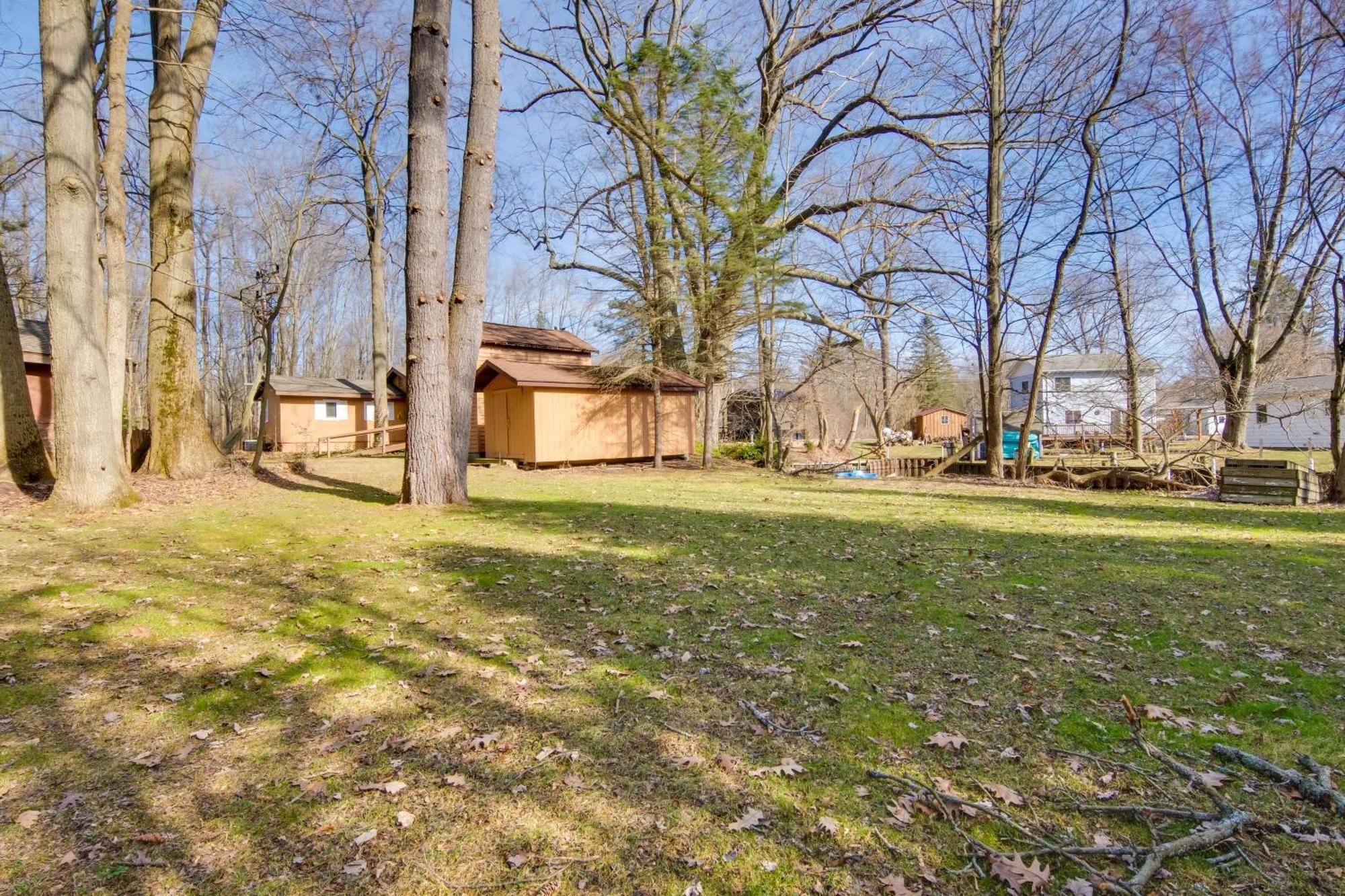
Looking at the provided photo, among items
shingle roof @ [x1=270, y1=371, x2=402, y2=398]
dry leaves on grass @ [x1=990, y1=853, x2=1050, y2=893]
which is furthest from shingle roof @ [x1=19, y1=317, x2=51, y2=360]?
dry leaves on grass @ [x1=990, y1=853, x2=1050, y2=893]

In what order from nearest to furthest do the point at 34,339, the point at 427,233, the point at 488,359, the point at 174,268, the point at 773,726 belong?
the point at 773,726
the point at 427,233
the point at 174,268
the point at 34,339
the point at 488,359

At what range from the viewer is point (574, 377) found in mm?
17875

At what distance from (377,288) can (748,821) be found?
26142mm

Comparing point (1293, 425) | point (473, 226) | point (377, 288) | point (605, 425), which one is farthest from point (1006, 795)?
point (1293, 425)

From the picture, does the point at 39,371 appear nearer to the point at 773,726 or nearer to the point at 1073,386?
the point at 773,726

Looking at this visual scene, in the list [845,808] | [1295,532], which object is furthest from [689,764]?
[1295,532]

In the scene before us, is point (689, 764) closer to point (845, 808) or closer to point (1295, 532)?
point (845, 808)

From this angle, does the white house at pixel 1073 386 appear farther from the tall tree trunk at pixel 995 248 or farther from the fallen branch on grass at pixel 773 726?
the fallen branch on grass at pixel 773 726

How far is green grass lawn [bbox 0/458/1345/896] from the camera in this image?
83.4 inches

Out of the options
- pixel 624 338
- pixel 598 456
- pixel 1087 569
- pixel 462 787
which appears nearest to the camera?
pixel 462 787

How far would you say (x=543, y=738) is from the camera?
2846 mm

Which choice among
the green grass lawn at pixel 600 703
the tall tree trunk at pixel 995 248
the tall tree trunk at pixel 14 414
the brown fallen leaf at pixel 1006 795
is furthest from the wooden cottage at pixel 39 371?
the tall tree trunk at pixel 995 248

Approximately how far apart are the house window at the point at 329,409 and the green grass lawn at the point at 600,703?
23.2m

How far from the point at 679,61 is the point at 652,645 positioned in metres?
15.9
